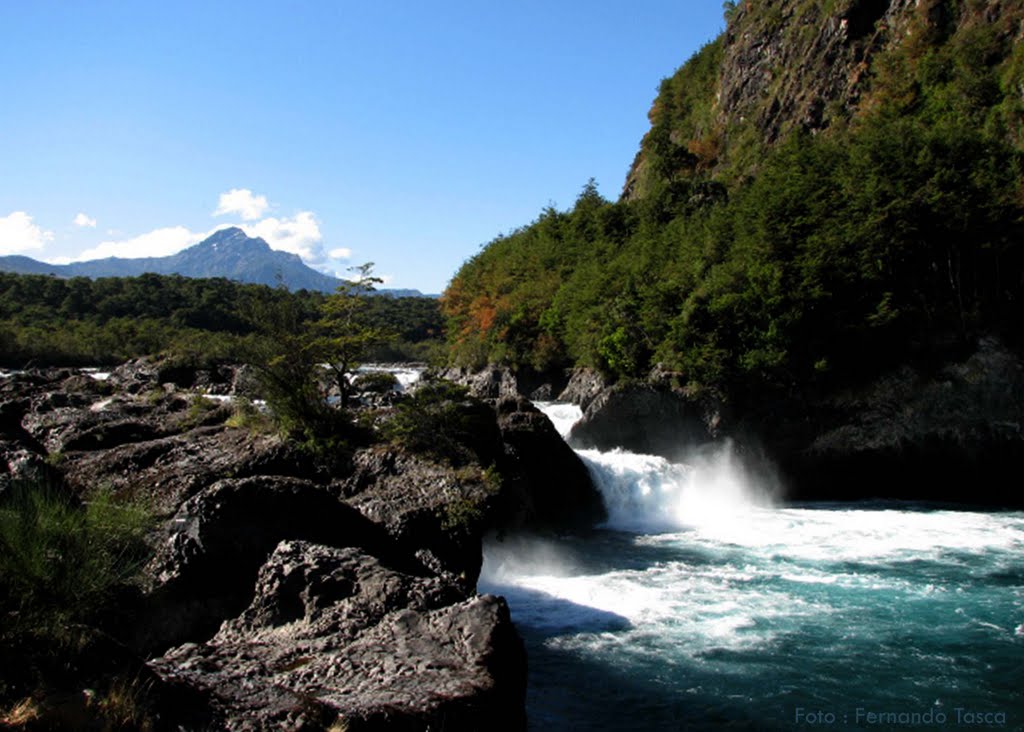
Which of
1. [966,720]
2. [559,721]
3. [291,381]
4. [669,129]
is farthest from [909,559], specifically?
[669,129]

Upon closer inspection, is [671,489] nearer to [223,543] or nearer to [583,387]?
[583,387]

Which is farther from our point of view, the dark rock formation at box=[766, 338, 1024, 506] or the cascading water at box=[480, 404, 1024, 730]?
the dark rock formation at box=[766, 338, 1024, 506]

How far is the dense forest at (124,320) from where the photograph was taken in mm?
59656

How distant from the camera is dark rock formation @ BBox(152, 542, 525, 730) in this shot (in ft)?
19.1

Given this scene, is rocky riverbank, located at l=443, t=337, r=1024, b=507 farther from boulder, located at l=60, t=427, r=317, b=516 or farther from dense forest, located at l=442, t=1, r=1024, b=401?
boulder, located at l=60, t=427, r=317, b=516

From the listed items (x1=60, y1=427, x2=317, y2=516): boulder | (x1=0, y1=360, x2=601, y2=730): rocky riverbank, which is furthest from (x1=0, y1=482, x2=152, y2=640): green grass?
(x1=60, y1=427, x2=317, y2=516): boulder

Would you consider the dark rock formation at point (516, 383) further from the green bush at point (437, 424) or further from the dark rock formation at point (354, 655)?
the dark rock formation at point (354, 655)

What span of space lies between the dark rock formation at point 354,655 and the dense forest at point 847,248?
19554mm

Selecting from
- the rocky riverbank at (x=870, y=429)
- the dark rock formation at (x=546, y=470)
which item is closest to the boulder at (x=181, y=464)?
the dark rock formation at (x=546, y=470)

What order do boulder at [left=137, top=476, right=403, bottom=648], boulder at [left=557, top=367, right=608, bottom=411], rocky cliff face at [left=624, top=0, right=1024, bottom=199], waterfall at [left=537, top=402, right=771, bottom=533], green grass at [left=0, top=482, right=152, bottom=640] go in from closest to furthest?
green grass at [left=0, top=482, right=152, bottom=640] < boulder at [left=137, top=476, right=403, bottom=648] < waterfall at [left=537, top=402, right=771, bottom=533] < boulder at [left=557, top=367, right=608, bottom=411] < rocky cliff face at [left=624, top=0, right=1024, bottom=199]

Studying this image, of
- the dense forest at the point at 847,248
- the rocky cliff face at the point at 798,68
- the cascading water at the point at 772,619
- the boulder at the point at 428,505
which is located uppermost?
the rocky cliff face at the point at 798,68

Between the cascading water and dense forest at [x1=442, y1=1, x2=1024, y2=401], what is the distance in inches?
275

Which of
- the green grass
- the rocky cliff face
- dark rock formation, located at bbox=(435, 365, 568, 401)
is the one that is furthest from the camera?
dark rock formation, located at bbox=(435, 365, 568, 401)

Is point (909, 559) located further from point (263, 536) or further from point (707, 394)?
point (263, 536)
